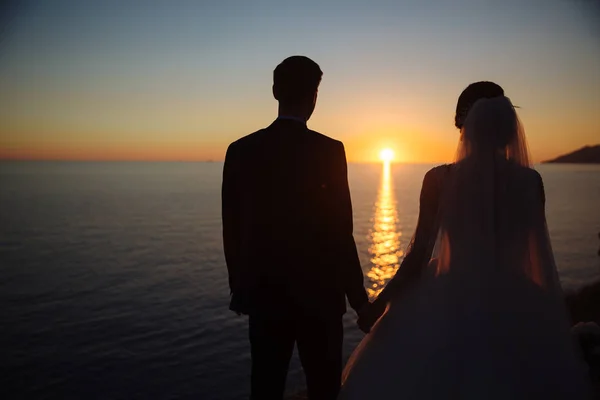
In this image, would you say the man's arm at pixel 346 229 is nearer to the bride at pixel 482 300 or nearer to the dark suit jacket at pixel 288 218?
the dark suit jacket at pixel 288 218

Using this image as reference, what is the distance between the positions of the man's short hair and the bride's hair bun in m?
1.22

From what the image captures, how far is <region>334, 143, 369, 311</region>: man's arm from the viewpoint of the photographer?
3070 millimetres

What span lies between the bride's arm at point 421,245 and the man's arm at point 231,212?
116 cm

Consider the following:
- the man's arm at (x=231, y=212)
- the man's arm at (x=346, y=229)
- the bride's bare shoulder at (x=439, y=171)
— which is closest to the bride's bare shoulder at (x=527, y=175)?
the bride's bare shoulder at (x=439, y=171)

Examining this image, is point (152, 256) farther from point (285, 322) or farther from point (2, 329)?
point (285, 322)

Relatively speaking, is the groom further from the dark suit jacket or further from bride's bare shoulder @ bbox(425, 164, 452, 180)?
bride's bare shoulder @ bbox(425, 164, 452, 180)

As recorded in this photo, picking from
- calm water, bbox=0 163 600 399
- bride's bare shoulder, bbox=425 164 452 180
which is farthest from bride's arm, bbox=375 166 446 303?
calm water, bbox=0 163 600 399

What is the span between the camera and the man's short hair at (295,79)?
2.95 m

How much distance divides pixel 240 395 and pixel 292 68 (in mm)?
16507

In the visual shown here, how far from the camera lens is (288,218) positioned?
2883mm

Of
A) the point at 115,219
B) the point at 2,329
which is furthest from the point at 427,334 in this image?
the point at 115,219

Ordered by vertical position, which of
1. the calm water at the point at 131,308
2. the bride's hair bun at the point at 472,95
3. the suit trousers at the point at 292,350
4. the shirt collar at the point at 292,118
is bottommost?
the calm water at the point at 131,308

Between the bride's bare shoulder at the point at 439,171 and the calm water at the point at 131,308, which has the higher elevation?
the bride's bare shoulder at the point at 439,171

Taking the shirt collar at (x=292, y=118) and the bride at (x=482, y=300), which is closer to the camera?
the bride at (x=482, y=300)
